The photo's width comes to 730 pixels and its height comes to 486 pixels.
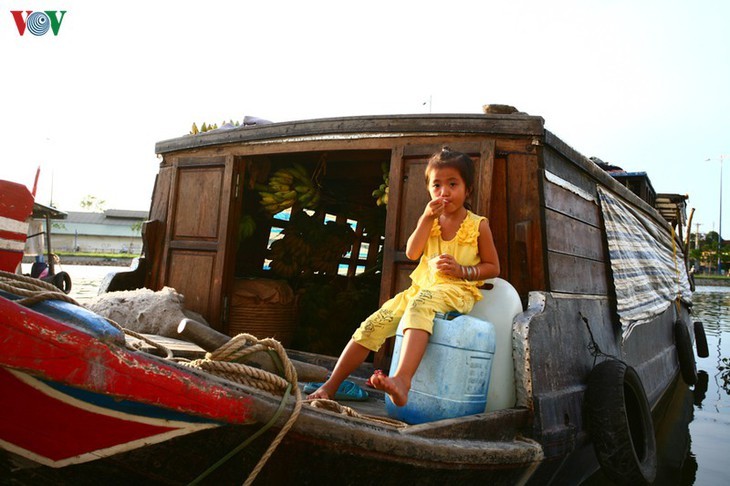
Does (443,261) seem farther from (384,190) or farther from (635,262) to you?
(635,262)

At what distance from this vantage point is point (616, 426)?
3.12 metres

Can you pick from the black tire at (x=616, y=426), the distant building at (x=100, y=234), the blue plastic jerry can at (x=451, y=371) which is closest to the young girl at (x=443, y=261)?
the blue plastic jerry can at (x=451, y=371)

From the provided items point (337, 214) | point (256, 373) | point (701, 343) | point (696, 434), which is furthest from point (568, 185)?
point (701, 343)

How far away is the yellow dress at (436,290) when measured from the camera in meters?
2.58

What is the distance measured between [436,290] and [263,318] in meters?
2.64

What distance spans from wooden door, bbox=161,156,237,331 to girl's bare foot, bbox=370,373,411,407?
2.50 m

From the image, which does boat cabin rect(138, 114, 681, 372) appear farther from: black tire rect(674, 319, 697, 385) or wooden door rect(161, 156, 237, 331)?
black tire rect(674, 319, 697, 385)

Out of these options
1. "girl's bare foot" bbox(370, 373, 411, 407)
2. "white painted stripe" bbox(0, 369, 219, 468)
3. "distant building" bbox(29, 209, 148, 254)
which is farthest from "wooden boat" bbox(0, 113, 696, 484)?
"distant building" bbox(29, 209, 148, 254)

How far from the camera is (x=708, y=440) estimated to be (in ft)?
19.3

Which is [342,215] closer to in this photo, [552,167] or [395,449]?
[552,167]

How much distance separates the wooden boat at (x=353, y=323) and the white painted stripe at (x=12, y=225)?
2.80 feet

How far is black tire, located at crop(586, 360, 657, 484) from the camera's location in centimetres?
310

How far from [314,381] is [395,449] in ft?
4.07

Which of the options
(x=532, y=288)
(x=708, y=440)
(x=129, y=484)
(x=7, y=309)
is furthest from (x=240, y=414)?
(x=708, y=440)
